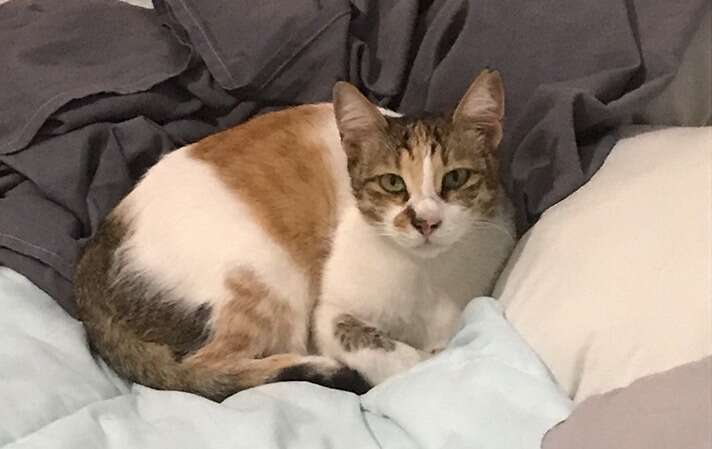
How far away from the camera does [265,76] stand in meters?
1.44

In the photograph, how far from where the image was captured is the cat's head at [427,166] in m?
1.17

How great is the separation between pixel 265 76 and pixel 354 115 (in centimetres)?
27

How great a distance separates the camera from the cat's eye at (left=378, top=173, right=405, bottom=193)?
47.5 inches

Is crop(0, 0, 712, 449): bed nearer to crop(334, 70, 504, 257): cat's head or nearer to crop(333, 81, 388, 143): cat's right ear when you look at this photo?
crop(334, 70, 504, 257): cat's head

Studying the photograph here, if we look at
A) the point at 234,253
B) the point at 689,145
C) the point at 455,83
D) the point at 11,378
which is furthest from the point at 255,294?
the point at 689,145

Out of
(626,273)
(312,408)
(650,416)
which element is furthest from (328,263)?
(650,416)

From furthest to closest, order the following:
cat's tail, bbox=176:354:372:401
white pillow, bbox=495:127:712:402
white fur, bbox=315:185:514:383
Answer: white fur, bbox=315:185:514:383 → cat's tail, bbox=176:354:372:401 → white pillow, bbox=495:127:712:402

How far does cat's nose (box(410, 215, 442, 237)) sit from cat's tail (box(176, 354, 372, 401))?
18cm

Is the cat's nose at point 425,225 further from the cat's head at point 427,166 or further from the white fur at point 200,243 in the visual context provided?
the white fur at point 200,243

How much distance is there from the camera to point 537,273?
1130mm

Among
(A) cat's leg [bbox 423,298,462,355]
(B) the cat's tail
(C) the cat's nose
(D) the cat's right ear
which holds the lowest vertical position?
(A) cat's leg [bbox 423,298,462,355]

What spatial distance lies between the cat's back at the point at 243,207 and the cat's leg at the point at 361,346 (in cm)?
6

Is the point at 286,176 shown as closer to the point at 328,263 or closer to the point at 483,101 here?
the point at 328,263

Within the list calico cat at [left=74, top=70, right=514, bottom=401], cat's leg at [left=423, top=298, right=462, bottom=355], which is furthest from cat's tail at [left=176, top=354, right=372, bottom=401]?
cat's leg at [left=423, top=298, right=462, bottom=355]
